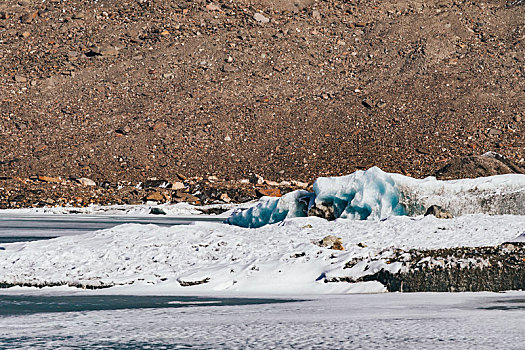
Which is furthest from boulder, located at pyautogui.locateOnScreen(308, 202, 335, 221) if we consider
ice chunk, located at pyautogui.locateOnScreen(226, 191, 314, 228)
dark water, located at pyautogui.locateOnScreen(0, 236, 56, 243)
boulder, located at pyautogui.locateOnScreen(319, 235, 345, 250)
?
dark water, located at pyautogui.locateOnScreen(0, 236, 56, 243)

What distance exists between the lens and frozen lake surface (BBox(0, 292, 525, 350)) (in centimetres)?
523

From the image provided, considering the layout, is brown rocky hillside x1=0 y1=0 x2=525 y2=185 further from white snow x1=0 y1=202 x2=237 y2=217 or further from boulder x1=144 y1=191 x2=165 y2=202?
white snow x1=0 y1=202 x2=237 y2=217

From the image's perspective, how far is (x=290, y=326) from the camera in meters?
5.95

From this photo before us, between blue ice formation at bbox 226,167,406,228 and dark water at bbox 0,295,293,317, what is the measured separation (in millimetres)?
7648

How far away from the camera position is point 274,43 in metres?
46.8

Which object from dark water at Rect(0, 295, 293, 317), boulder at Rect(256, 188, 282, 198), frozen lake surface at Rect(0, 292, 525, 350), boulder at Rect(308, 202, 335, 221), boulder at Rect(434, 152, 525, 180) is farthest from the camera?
boulder at Rect(256, 188, 282, 198)

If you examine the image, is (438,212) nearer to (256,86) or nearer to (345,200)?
(345,200)

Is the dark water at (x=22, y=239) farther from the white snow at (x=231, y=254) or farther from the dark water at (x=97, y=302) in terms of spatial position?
the dark water at (x=97, y=302)

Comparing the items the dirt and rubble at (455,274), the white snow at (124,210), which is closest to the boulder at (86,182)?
the white snow at (124,210)


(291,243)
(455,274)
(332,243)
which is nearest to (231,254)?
(291,243)

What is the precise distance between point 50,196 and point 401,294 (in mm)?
24690

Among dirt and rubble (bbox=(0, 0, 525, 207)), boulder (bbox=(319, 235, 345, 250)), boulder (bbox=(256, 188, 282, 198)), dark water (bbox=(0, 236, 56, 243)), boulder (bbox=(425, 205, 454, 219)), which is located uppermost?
dirt and rubble (bbox=(0, 0, 525, 207))

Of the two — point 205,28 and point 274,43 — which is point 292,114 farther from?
point 205,28

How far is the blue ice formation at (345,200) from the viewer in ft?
49.4
